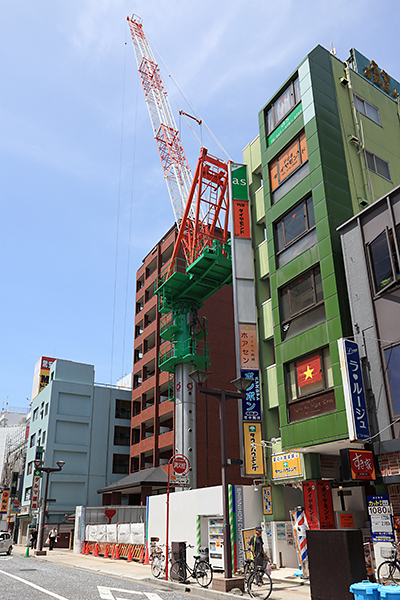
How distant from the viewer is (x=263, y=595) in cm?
1433

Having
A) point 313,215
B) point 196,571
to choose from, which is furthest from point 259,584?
point 313,215

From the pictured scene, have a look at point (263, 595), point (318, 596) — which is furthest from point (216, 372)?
point (318, 596)

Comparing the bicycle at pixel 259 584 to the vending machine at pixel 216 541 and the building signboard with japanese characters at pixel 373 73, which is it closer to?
the vending machine at pixel 216 541

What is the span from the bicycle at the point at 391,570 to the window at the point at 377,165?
1849 cm

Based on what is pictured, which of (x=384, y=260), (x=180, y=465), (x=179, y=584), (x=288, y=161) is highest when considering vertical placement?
(x=288, y=161)

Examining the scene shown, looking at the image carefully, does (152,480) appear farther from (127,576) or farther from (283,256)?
(283,256)

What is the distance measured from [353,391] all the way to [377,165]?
48.2 ft

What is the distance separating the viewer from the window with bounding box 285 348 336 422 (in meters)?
20.0

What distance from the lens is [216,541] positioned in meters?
21.6

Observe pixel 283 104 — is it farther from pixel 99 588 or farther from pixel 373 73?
pixel 99 588

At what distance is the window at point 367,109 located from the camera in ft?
90.1

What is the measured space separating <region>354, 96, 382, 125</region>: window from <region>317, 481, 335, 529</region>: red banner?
65.3 ft

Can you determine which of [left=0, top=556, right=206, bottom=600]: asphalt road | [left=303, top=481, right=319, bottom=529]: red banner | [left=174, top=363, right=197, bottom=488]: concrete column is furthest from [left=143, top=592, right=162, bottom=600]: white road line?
[left=174, top=363, right=197, bottom=488]: concrete column

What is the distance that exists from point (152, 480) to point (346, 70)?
32.0m
